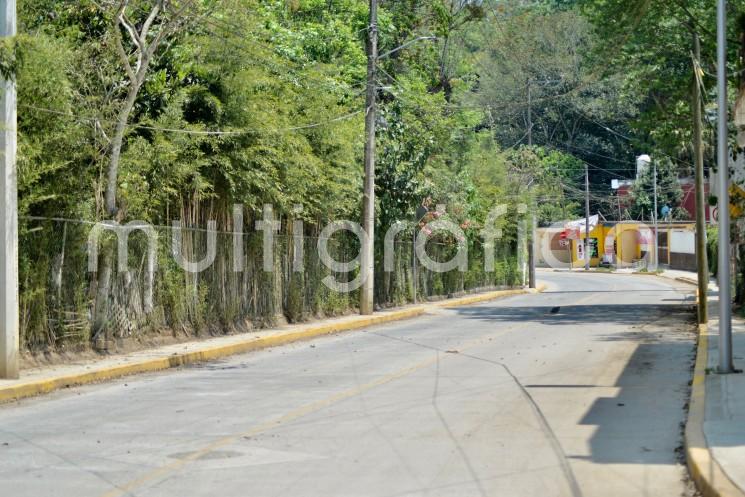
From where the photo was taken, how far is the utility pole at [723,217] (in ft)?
47.8

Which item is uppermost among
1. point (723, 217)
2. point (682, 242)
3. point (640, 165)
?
point (640, 165)

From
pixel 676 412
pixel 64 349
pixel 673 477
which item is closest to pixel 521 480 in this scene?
pixel 673 477

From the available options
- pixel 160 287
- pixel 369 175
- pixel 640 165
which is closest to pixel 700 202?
pixel 369 175

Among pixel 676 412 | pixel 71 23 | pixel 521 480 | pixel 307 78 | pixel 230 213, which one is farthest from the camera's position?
pixel 307 78

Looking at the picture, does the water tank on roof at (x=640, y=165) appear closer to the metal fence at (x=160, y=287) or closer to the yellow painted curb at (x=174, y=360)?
the metal fence at (x=160, y=287)

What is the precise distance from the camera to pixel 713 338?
2098 centimetres

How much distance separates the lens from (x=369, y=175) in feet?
98.1

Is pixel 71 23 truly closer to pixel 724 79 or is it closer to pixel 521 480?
pixel 724 79

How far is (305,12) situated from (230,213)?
81.5 ft

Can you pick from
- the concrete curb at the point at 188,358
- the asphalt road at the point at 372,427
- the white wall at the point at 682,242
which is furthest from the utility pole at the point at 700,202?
the white wall at the point at 682,242

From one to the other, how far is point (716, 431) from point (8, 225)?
31.1 feet

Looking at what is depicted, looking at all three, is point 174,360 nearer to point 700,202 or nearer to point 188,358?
point 188,358

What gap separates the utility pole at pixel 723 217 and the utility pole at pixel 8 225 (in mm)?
9260

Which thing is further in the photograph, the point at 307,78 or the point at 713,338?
the point at 307,78
